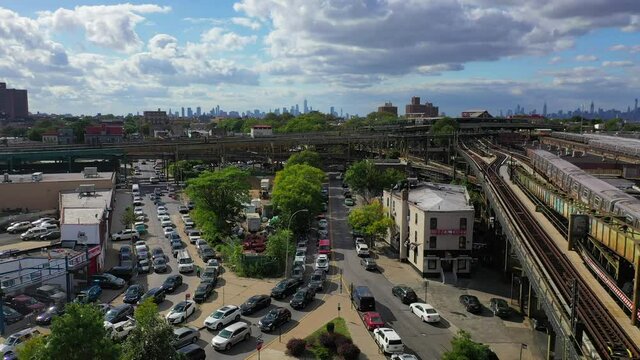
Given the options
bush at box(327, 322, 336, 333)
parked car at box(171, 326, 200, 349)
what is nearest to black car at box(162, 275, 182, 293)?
parked car at box(171, 326, 200, 349)

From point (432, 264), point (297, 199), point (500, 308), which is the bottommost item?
point (500, 308)

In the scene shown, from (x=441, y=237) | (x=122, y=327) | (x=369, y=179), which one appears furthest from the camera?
(x=369, y=179)

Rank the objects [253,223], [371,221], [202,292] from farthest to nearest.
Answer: [253,223], [371,221], [202,292]

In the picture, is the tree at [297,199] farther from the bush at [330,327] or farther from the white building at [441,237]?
the bush at [330,327]

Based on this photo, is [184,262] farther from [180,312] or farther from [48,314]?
[48,314]

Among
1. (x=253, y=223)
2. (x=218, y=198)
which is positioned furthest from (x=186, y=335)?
(x=253, y=223)

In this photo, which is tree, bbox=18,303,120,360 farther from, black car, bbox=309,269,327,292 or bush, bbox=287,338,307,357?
black car, bbox=309,269,327,292
